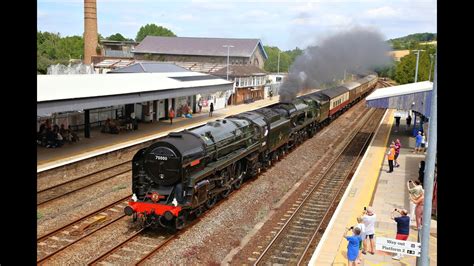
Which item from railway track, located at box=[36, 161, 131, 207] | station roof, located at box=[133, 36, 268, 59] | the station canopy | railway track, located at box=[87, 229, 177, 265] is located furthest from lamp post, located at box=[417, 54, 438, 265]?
station roof, located at box=[133, 36, 268, 59]

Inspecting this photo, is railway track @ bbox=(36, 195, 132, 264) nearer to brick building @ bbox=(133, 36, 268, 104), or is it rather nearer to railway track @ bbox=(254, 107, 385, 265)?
railway track @ bbox=(254, 107, 385, 265)

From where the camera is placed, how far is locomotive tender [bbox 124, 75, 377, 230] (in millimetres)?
12383

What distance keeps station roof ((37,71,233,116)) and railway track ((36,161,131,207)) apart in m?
3.40

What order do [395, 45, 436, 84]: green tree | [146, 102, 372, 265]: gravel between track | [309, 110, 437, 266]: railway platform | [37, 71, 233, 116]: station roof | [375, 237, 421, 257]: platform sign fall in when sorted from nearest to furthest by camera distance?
[375, 237, 421, 257]: platform sign → [309, 110, 437, 266]: railway platform → [146, 102, 372, 265]: gravel between track → [37, 71, 233, 116]: station roof → [395, 45, 436, 84]: green tree

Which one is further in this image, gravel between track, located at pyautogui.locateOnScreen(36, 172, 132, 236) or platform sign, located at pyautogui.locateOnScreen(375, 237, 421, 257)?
gravel between track, located at pyautogui.locateOnScreen(36, 172, 132, 236)

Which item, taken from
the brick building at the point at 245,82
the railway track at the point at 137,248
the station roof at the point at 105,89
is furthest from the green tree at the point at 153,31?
the railway track at the point at 137,248

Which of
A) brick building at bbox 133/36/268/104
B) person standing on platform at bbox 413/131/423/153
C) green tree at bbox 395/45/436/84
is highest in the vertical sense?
brick building at bbox 133/36/268/104

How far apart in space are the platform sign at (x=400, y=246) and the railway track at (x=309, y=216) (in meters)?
3.52

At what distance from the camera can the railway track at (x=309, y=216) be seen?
11.6 m

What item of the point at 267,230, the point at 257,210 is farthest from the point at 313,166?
the point at 267,230

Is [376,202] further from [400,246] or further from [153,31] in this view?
[153,31]

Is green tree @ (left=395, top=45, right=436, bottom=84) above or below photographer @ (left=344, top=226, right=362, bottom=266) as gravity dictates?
above

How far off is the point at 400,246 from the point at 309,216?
6990 millimetres
